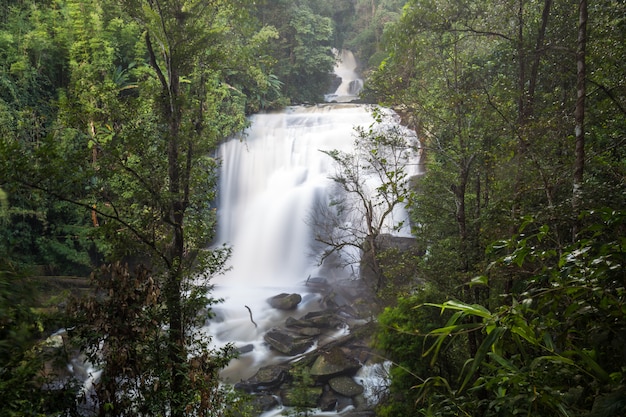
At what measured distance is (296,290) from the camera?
52.1 feet

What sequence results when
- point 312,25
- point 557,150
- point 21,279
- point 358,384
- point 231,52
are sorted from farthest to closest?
point 312,25 < point 358,384 < point 231,52 < point 557,150 < point 21,279

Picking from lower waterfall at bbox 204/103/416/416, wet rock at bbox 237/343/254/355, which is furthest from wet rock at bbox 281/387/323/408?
lower waterfall at bbox 204/103/416/416

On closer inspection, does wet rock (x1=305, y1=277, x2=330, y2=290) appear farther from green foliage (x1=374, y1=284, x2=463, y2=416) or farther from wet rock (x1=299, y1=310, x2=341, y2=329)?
green foliage (x1=374, y1=284, x2=463, y2=416)

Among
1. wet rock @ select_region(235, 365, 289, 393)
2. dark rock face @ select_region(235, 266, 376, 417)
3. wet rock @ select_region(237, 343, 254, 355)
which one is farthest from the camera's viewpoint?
wet rock @ select_region(237, 343, 254, 355)

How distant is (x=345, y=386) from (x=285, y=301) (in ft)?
16.5

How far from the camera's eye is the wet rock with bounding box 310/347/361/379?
10047 millimetres

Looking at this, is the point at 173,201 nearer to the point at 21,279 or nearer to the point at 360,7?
the point at 21,279

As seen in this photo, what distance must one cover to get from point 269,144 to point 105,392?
16308 mm

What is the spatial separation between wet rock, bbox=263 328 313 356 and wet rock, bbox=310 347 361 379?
1216mm

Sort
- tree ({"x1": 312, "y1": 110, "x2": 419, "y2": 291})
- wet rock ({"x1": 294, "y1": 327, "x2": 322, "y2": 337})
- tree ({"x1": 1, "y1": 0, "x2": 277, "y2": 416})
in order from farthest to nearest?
tree ({"x1": 312, "y1": 110, "x2": 419, "y2": 291}) → wet rock ({"x1": 294, "y1": 327, "x2": 322, "y2": 337}) → tree ({"x1": 1, "y1": 0, "x2": 277, "y2": 416})

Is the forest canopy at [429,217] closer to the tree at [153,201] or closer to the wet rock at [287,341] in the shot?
the tree at [153,201]

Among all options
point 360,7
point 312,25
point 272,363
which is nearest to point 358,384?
point 272,363

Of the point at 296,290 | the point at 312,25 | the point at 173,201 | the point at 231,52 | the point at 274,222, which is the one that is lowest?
the point at 296,290

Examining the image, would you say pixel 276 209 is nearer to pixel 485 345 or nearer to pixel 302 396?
pixel 302 396
